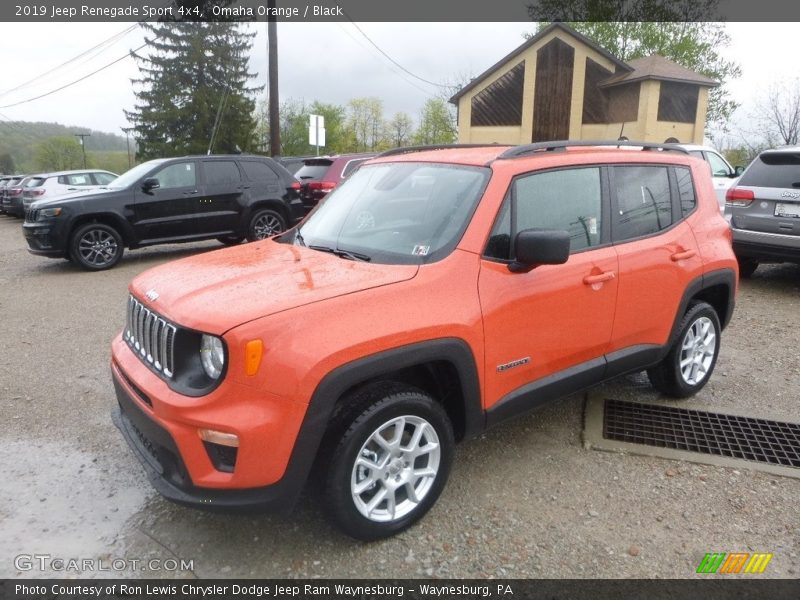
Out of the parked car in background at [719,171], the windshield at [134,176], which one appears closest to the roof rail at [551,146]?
the windshield at [134,176]

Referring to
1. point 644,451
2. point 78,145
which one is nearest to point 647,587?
point 644,451

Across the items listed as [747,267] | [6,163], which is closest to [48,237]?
[747,267]

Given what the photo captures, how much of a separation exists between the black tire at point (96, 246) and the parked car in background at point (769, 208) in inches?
360

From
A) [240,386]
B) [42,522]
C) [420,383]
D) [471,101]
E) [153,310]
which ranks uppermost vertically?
[471,101]

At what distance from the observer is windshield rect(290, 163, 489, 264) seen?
299 centimetres

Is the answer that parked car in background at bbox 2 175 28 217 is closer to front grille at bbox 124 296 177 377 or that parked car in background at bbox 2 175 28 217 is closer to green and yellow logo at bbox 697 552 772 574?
front grille at bbox 124 296 177 377

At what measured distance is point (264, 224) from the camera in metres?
10.8

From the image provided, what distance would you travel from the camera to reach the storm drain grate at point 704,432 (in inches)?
142

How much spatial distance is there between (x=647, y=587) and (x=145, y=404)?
7.55 ft

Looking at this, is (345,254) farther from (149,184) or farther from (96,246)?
(96,246)

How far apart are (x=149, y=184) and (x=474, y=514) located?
8.40m

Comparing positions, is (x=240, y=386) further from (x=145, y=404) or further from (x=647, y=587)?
(x=647, y=587)

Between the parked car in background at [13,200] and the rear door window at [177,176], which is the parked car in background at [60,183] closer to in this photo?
the parked car in background at [13,200]

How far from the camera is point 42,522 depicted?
2.92 m
